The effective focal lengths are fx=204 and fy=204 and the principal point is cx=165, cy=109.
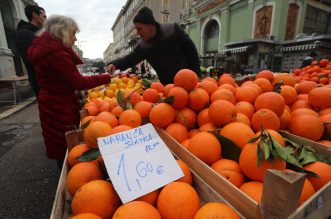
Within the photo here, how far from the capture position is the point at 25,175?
9.43 ft

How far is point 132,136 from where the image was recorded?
1053mm

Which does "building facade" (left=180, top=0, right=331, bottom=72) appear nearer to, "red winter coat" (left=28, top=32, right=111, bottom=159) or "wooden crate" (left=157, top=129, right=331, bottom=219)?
"red winter coat" (left=28, top=32, right=111, bottom=159)

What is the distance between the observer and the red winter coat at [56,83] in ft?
5.62

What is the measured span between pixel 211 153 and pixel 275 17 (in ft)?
60.1

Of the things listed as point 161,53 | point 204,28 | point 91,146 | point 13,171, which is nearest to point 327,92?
point 91,146

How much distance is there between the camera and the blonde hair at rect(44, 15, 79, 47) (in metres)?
1.75

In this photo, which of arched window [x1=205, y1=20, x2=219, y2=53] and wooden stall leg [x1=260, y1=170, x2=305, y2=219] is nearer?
wooden stall leg [x1=260, y1=170, x2=305, y2=219]

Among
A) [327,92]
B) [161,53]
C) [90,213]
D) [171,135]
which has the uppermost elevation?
[161,53]

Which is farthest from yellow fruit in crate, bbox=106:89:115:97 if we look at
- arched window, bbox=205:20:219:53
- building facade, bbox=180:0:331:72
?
arched window, bbox=205:20:219:53

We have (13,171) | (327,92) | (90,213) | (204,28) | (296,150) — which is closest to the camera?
(90,213)

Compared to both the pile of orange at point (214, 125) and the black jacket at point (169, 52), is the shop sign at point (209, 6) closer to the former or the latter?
the black jacket at point (169, 52)

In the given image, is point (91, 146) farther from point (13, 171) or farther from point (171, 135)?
point (13, 171)

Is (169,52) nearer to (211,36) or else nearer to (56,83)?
(56,83)

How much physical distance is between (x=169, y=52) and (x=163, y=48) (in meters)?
0.09
